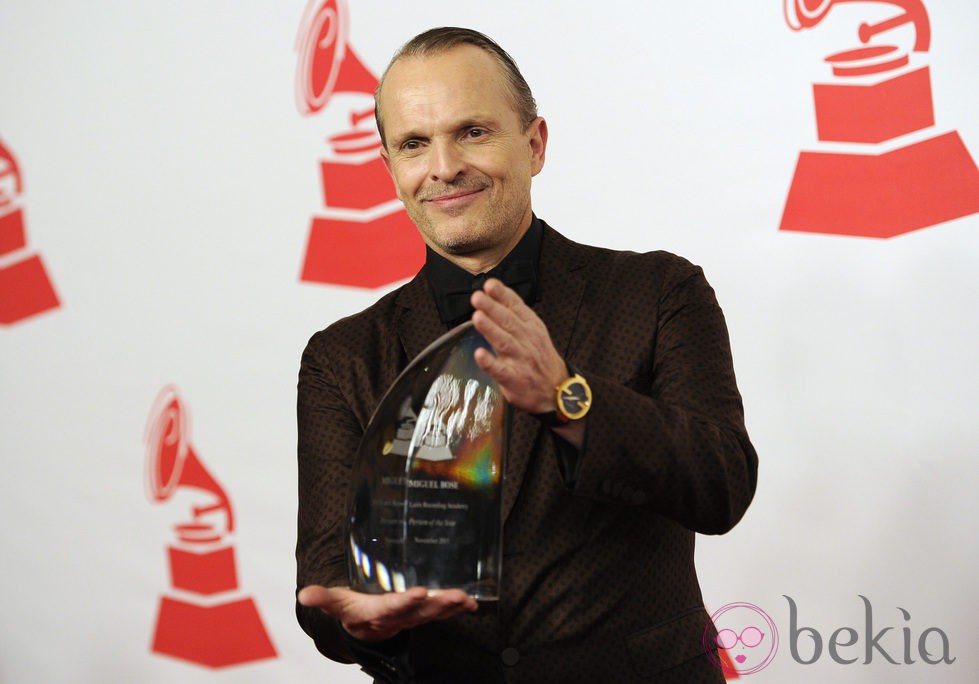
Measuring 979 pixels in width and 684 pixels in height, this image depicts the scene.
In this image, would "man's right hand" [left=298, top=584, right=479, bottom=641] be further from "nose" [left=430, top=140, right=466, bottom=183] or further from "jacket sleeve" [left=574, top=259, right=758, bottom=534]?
"nose" [left=430, top=140, right=466, bottom=183]

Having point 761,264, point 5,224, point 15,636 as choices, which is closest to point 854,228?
point 761,264

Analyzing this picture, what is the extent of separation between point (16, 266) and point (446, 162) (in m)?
1.90

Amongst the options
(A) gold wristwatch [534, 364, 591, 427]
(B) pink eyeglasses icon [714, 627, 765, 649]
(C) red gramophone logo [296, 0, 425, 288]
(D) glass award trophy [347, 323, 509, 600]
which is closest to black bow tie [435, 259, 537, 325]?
(D) glass award trophy [347, 323, 509, 600]

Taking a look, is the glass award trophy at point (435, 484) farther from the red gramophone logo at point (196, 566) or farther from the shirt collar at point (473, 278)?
the red gramophone logo at point (196, 566)

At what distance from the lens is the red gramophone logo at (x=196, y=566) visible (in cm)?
271

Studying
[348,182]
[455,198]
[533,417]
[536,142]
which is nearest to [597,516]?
[533,417]

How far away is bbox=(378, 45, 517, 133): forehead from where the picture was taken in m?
1.41

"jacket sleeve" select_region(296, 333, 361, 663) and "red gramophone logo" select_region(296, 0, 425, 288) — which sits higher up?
"red gramophone logo" select_region(296, 0, 425, 288)

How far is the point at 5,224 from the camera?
289 centimetres

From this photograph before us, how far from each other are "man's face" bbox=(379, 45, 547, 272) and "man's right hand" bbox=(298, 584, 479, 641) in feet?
1.75

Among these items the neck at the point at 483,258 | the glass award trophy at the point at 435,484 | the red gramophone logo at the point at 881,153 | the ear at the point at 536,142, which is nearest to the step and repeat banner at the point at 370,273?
the red gramophone logo at the point at 881,153

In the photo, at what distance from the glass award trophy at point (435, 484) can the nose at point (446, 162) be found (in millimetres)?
319

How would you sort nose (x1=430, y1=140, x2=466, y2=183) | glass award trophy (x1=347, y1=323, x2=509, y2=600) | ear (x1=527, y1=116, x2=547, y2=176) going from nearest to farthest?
glass award trophy (x1=347, y1=323, x2=509, y2=600), nose (x1=430, y1=140, x2=466, y2=183), ear (x1=527, y1=116, x2=547, y2=176)

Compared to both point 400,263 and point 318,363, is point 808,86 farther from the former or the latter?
point 318,363
